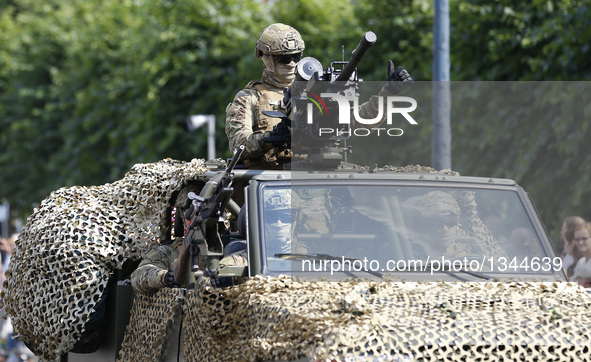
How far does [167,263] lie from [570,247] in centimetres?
375

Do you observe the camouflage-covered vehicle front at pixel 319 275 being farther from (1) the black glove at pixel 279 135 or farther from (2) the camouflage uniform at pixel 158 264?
(1) the black glove at pixel 279 135

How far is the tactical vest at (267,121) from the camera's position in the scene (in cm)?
762

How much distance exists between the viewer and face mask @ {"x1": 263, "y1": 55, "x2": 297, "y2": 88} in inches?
321

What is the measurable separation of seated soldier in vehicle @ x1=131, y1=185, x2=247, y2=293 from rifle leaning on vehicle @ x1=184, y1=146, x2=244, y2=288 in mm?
77

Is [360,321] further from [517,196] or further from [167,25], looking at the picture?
[167,25]

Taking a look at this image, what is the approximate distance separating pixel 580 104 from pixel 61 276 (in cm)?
748

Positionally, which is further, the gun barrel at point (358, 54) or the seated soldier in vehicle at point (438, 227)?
the gun barrel at point (358, 54)

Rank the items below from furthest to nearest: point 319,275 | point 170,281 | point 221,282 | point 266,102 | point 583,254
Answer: point 583,254 → point 266,102 → point 170,281 → point 221,282 → point 319,275

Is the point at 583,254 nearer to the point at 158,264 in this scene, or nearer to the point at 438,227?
the point at 438,227

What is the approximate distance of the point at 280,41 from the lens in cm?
806

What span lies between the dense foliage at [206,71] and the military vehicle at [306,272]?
2252 millimetres

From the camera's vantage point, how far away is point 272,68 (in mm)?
8156

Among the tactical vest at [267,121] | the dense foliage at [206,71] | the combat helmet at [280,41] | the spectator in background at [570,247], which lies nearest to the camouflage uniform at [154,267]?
the tactical vest at [267,121]

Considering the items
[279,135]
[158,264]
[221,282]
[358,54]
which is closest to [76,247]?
[158,264]
